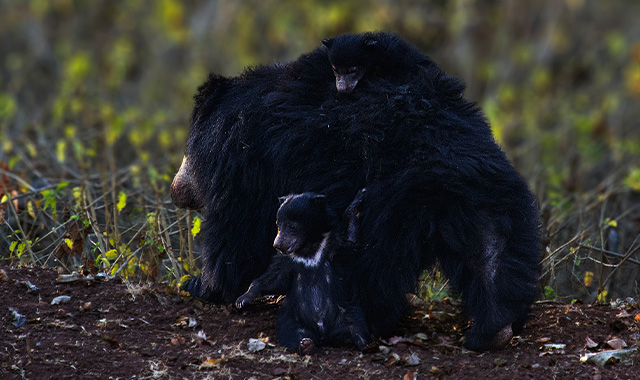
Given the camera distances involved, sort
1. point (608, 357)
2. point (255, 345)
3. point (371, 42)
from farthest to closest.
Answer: point (371, 42) → point (255, 345) → point (608, 357)

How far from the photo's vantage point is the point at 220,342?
14.9 feet

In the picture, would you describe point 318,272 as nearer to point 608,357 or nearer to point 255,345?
point 255,345

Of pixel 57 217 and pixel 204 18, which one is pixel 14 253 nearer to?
pixel 57 217

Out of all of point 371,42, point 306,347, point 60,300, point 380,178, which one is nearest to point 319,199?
point 380,178

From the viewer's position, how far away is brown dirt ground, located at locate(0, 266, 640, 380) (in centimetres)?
405

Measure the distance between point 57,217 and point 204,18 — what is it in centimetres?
1067

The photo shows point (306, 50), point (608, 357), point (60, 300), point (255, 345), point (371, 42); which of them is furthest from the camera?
point (306, 50)

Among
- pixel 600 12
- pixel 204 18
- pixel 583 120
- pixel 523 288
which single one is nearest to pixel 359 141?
pixel 523 288

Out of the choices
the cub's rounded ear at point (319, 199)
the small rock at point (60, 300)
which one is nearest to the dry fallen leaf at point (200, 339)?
the small rock at point (60, 300)

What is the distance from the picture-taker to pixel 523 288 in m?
4.33

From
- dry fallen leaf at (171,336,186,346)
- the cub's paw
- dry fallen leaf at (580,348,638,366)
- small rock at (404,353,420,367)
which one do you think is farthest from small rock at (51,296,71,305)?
dry fallen leaf at (580,348,638,366)

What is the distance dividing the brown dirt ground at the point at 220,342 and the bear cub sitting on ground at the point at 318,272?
122 mm

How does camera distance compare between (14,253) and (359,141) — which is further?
(14,253)

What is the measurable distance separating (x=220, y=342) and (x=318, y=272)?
2.08ft
